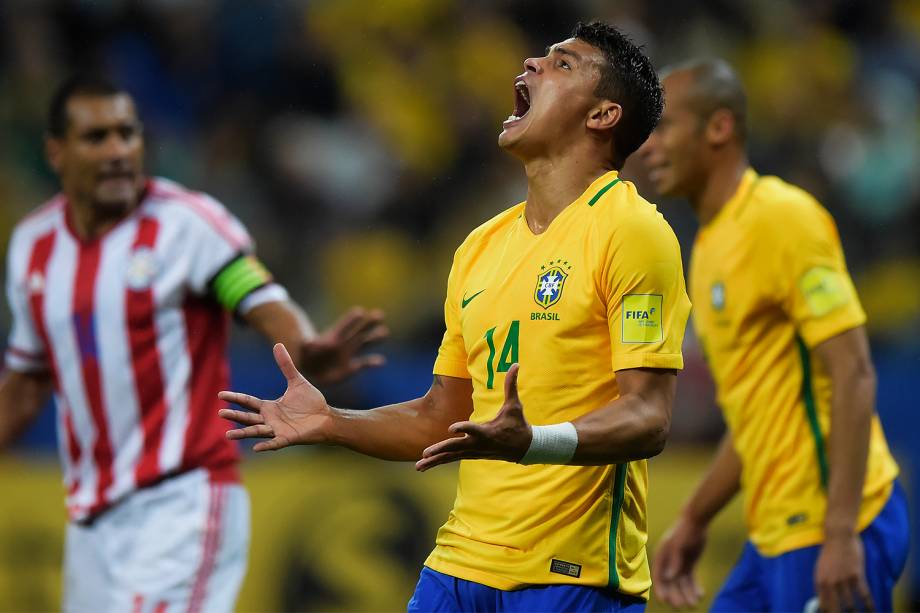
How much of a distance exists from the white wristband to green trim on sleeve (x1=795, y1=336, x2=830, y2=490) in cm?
183

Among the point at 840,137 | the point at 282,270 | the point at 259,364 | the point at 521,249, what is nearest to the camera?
the point at 521,249

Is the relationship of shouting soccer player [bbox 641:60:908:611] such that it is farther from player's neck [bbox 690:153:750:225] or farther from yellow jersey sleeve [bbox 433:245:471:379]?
yellow jersey sleeve [bbox 433:245:471:379]

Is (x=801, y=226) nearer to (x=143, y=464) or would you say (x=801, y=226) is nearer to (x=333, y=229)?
(x=143, y=464)

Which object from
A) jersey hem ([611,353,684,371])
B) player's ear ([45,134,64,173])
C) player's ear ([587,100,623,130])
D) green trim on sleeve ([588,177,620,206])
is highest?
player's ear ([45,134,64,173])

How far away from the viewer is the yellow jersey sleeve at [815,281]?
15.4 ft

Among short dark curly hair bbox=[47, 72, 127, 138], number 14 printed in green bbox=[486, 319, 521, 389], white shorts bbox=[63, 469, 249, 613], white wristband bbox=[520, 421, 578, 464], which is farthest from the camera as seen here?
short dark curly hair bbox=[47, 72, 127, 138]

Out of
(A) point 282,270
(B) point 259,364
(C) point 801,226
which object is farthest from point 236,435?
(A) point 282,270

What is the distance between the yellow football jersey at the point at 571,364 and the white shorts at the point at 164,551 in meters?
1.61

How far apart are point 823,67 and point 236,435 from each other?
8370mm

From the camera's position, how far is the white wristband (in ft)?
10.3

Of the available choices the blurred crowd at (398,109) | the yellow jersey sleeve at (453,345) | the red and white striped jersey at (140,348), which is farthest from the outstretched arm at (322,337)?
the blurred crowd at (398,109)

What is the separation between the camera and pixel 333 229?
32.2 ft

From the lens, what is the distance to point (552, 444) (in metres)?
3.18

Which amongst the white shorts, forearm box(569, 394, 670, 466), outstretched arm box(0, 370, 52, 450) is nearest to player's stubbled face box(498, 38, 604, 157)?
forearm box(569, 394, 670, 466)
